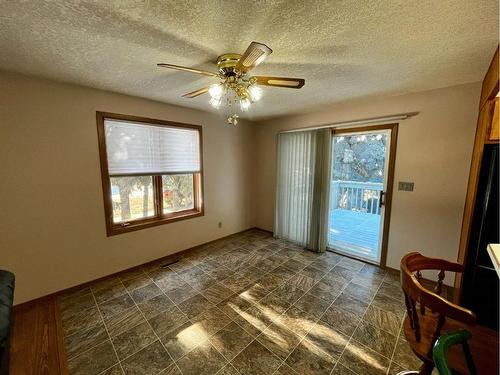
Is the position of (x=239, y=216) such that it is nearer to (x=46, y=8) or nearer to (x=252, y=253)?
(x=252, y=253)

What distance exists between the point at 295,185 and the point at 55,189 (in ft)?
10.7

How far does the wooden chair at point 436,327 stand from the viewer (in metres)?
0.92

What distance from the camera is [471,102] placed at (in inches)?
83.8

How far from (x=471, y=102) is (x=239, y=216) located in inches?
141

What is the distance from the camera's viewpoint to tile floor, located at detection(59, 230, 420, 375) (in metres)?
1.52

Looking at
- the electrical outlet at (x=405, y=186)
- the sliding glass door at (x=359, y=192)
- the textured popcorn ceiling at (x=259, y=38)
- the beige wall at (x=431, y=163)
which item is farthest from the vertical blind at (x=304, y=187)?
the textured popcorn ceiling at (x=259, y=38)

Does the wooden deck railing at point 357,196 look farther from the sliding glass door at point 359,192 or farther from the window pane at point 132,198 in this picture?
the window pane at point 132,198

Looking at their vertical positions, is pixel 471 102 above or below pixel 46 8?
below

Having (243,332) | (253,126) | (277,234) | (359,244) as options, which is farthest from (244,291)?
(253,126)

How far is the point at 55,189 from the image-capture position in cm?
219

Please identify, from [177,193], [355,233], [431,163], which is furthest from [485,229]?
[177,193]

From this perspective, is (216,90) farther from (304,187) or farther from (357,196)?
(357,196)

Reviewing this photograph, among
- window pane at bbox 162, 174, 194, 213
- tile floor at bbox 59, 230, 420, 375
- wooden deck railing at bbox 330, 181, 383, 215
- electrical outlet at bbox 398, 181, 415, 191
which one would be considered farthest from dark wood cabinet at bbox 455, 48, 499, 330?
window pane at bbox 162, 174, 194, 213

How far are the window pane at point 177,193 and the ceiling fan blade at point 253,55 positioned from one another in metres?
2.23
